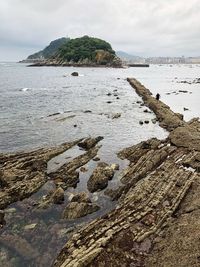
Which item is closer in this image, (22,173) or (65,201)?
(65,201)

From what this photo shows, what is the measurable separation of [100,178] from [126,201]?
4.59m

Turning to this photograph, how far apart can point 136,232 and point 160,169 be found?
392 inches

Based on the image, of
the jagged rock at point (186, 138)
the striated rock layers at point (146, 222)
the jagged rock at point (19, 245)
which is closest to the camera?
the striated rock layers at point (146, 222)

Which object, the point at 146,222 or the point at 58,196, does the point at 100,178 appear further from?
the point at 146,222

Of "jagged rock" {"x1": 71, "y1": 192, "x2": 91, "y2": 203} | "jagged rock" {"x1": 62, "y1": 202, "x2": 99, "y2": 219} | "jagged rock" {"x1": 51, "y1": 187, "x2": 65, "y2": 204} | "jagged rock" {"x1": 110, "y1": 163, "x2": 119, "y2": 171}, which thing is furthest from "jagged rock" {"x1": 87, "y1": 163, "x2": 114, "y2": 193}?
"jagged rock" {"x1": 62, "y1": 202, "x2": 99, "y2": 219}

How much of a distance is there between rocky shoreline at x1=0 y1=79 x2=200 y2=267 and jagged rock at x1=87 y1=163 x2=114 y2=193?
8cm

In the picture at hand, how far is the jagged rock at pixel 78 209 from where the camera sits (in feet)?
69.4

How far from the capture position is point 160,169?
27.5 meters

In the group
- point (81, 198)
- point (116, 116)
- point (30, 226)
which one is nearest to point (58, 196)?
point (81, 198)

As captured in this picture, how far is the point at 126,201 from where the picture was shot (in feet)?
72.9

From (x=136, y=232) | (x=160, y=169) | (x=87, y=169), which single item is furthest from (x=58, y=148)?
(x=136, y=232)

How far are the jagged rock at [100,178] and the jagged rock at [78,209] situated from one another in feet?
10.8

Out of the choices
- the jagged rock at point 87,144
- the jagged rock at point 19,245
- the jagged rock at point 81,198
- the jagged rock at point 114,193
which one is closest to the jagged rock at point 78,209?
the jagged rock at point 81,198

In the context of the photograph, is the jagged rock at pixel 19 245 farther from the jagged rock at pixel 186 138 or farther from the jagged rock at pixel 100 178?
the jagged rock at pixel 186 138
